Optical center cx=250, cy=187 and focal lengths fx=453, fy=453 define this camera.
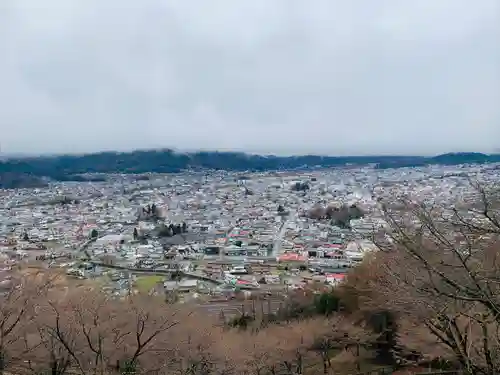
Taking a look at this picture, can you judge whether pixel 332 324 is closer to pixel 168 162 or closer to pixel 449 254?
pixel 449 254

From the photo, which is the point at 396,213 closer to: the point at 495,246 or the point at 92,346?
the point at 495,246

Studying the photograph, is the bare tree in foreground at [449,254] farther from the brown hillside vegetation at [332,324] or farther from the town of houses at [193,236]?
the town of houses at [193,236]

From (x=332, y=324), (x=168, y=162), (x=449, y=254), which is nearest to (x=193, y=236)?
(x=332, y=324)

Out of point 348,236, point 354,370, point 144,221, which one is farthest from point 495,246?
point 144,221

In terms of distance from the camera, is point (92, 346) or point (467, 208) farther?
point (92, 346)

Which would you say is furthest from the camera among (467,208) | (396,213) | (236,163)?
(236,163)

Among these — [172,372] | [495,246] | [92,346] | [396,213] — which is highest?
[396,213]
